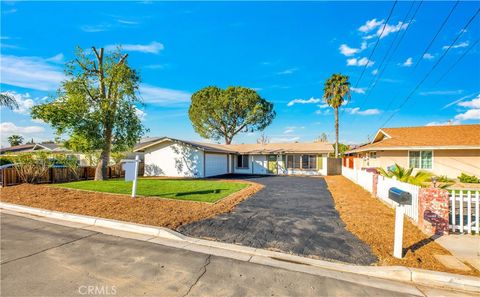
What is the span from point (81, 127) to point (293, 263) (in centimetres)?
1598

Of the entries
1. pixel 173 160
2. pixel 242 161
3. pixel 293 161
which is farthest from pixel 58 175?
pixel 293 161

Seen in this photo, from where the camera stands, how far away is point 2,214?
7570 millimetres

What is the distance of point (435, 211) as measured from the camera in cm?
564

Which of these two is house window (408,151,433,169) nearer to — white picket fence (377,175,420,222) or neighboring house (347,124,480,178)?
neighboring house (347,124,480,178)

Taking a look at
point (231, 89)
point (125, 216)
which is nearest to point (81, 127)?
point (125, 216)

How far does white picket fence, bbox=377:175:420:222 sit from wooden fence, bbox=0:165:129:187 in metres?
19.4

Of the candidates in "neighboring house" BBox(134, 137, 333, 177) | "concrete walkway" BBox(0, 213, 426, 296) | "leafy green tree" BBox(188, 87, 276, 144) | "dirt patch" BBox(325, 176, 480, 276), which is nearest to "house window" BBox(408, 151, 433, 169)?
"neighboring house" BBox(134, 137, 333, 177)

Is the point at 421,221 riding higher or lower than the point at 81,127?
lower

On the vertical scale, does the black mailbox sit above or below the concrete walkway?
above

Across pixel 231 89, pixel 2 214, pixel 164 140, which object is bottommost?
pixel 2 214

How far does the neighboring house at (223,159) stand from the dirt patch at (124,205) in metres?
10.4

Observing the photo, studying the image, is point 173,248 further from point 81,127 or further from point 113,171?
point 113,171

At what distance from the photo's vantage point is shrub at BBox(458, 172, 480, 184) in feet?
44.9

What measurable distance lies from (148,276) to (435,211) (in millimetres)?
6748
